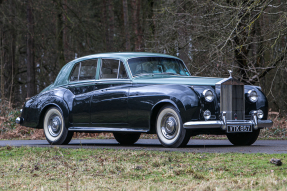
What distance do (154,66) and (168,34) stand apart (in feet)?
23.9

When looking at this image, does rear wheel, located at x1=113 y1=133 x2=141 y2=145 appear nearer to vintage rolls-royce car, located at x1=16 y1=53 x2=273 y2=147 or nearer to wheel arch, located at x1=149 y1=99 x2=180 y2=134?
vintage rolls-royce car, located at x1=16 y1=53 x2=273 y2=147

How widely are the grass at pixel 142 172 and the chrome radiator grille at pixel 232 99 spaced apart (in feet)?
5.24

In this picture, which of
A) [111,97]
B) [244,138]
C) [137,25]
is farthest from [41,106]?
[137,25]

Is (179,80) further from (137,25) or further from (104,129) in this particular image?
(137,25)

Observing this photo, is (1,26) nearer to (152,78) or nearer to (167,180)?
(152,78)

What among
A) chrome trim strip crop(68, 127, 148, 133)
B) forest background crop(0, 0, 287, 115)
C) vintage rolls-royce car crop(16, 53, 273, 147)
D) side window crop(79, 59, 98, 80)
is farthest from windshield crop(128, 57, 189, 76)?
forest background crop(0, 0, 287, 115)

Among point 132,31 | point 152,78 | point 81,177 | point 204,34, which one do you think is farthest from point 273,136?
point 132,31

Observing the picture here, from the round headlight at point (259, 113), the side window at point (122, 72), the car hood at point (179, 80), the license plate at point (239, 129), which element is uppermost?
the side window at point (122, 72)

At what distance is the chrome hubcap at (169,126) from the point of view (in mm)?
8224

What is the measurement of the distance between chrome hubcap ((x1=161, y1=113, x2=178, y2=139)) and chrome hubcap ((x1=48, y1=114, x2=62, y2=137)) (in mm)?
2788

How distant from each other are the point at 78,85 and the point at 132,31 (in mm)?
12429

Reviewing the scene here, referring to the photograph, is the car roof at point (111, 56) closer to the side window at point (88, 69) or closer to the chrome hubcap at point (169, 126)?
the side window at point (88, 69)

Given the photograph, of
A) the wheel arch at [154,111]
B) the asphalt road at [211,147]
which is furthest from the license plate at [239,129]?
the wheel arch at [154,111]

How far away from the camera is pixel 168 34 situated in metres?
16.5
